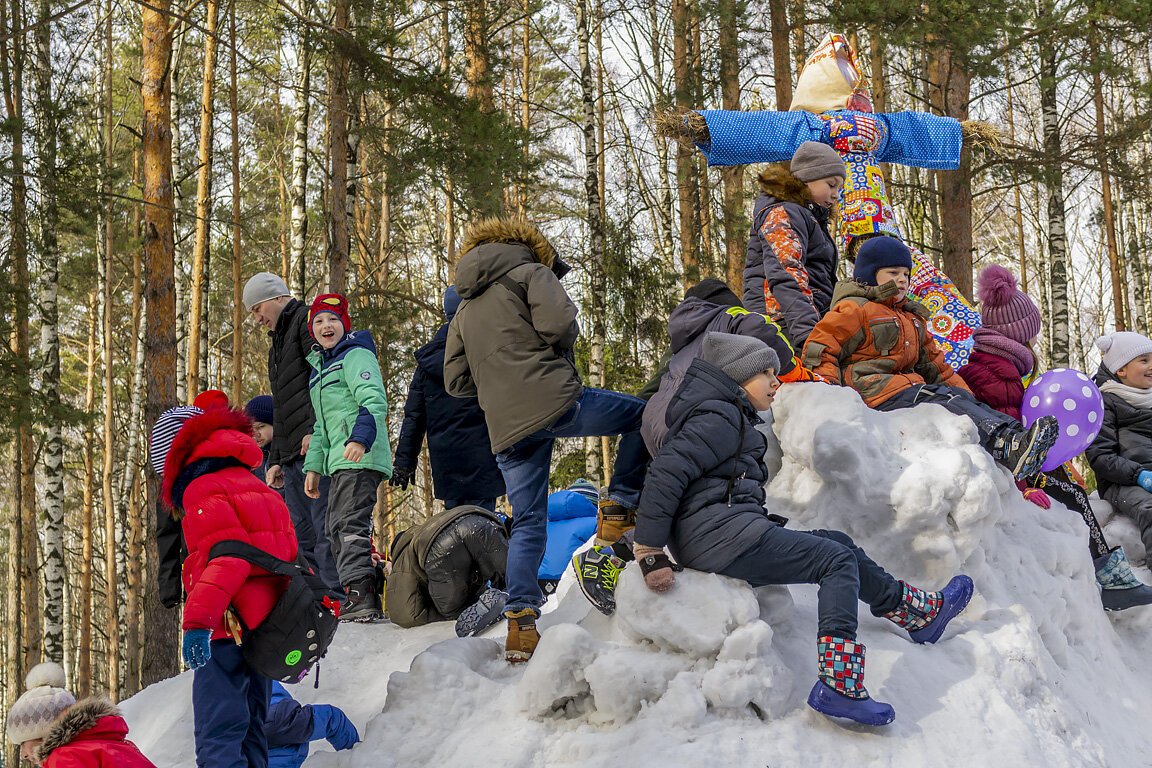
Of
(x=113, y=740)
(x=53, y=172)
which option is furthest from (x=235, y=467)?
(x=53, y=172)

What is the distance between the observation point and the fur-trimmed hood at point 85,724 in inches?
105

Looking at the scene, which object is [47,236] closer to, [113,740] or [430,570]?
[430,570]

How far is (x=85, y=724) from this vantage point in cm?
271

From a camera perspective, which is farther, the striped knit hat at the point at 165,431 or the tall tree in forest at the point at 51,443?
the tall tree in forest at the point at 51,443

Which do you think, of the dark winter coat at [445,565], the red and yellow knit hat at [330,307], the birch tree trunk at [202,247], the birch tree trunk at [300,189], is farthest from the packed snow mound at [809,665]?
the birch tree trunk at [202,247]

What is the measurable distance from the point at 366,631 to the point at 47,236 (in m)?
7.60

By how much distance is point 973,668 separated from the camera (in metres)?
3.29

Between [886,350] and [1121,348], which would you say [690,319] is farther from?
[1121,348]

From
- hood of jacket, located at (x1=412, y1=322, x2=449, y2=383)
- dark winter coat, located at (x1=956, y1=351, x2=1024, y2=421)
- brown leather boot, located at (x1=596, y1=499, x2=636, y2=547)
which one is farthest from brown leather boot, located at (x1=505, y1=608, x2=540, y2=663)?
dark winter coat, located at (x1=956, y1=351, x2=1024, y2=421)

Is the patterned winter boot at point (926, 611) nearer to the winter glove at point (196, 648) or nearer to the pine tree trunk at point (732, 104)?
the winter glove at point (196, 648)

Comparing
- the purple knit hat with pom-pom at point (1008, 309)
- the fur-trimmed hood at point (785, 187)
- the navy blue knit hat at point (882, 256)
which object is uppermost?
the fur-trimmed hood at point (785, 187)

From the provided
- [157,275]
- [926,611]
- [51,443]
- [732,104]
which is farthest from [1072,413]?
[51,443]

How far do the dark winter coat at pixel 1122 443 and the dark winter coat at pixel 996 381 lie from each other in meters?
0.48

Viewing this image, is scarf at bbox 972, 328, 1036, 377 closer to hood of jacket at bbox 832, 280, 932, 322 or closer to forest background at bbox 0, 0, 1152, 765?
hood of jacket at bbox 832, 280, 932, 322
